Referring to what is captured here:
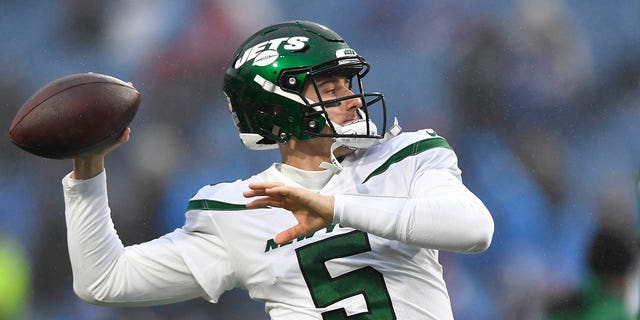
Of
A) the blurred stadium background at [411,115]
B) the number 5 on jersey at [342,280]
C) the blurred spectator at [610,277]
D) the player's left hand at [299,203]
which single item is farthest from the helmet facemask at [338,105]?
the blurred spectator at [610,277]

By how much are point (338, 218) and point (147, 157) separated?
199cm

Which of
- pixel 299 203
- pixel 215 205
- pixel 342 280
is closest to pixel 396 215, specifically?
pixel 299 203

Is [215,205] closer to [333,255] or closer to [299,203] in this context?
[333,255]

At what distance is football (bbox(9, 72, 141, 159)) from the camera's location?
204 centimetres

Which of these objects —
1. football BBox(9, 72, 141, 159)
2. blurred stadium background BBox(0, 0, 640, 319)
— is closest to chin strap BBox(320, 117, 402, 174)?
football BBox(9, 72, 141, 159)

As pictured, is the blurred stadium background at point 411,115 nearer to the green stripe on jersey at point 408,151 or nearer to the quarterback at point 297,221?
the quarterback at point 297,221

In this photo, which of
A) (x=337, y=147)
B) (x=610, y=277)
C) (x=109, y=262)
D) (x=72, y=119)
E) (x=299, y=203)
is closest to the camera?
(x=299, y=203)

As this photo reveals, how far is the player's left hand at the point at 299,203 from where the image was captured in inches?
71.7

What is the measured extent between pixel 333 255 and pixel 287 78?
46cm

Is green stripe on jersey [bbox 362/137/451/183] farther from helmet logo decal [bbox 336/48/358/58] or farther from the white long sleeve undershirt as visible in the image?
the white long sleeve undershirt

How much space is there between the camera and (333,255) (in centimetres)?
214

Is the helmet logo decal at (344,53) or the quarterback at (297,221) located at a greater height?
the helmet logo decal at (344,53)

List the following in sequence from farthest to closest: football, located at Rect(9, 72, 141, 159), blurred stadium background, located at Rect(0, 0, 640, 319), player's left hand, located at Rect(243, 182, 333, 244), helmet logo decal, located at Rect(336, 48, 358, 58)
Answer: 1. blurred stadium background, located at Rect(0, 0, 640, 319)
2. helmet logo decal, located at Rect(336, 48, 358, 58)
3. football, located at Rect(9, 72, 141, 159)
4. player's left hand, located at Rect(243, 182, 333, 244)

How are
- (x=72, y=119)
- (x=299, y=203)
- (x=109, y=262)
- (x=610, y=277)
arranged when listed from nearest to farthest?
(x=299, y=203) < (x=72, y=119) < (x=109, y=262) < (x=610, y=277)
